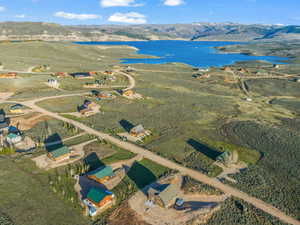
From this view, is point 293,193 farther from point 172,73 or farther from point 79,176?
point 172,73

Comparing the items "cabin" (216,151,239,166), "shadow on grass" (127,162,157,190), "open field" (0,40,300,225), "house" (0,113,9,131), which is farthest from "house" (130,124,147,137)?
"house" (0,113,9,131)

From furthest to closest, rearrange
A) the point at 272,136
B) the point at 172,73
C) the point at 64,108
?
the point at 172,73
the point at 64,108
the point at 272,136

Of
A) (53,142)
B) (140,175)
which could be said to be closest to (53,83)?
(53,142)

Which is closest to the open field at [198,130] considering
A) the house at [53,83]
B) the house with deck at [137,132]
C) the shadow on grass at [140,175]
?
the shadow on grass at [140,175]

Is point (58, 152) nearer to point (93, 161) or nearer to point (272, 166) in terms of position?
point (93, 161)

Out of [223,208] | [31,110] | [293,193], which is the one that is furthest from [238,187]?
[31,110]

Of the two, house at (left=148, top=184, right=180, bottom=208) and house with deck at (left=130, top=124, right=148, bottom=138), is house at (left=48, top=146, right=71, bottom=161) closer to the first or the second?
house with deck at (left=130, top=124, right=148, bottom=138)

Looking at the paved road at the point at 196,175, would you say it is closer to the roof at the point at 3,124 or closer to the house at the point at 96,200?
the roof at the point at 3,124
